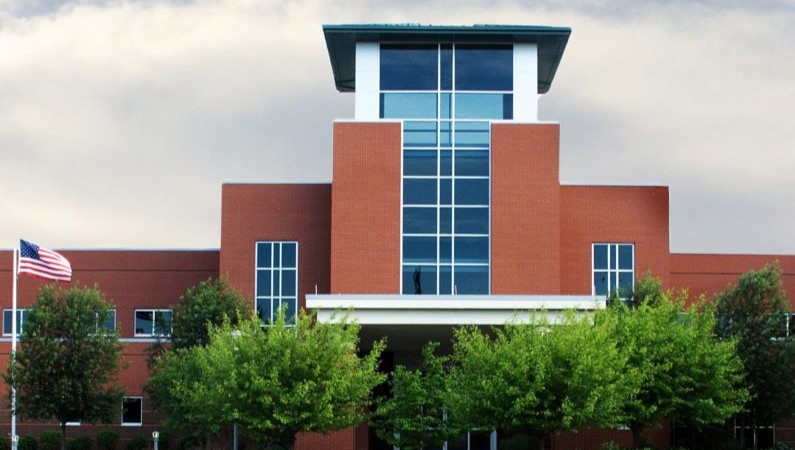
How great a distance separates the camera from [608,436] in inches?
1876

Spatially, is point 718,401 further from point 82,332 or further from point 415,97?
point 82,332

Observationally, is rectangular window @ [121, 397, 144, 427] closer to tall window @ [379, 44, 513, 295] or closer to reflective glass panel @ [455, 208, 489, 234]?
tall window @ [379, 44, 513, 295]

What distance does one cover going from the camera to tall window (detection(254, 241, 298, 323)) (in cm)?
5022

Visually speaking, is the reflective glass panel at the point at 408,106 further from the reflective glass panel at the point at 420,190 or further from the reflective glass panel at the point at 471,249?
the reflective glass panel at the point at 471,249

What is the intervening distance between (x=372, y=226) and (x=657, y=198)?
11.8 meters

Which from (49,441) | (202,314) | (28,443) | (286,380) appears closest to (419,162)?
(202,314)

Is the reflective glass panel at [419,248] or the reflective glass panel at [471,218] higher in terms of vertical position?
the reflective glass panel at [471,218]

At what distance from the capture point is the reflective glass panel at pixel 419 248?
155 feet

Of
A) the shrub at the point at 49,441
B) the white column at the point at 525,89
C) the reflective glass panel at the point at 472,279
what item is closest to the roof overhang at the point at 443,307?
the reflective glass panel at the point at 472,279

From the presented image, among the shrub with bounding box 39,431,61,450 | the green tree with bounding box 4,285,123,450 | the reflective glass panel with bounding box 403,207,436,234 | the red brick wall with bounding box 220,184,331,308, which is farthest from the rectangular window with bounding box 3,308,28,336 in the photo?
the reflective glass panel with bounding box 403,207,436,234

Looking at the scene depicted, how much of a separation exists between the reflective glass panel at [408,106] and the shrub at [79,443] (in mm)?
17057

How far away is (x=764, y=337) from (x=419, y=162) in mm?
13805

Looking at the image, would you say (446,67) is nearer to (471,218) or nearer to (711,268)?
(471,218)

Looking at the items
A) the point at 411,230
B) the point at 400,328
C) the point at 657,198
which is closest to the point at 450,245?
the point at 411,230
